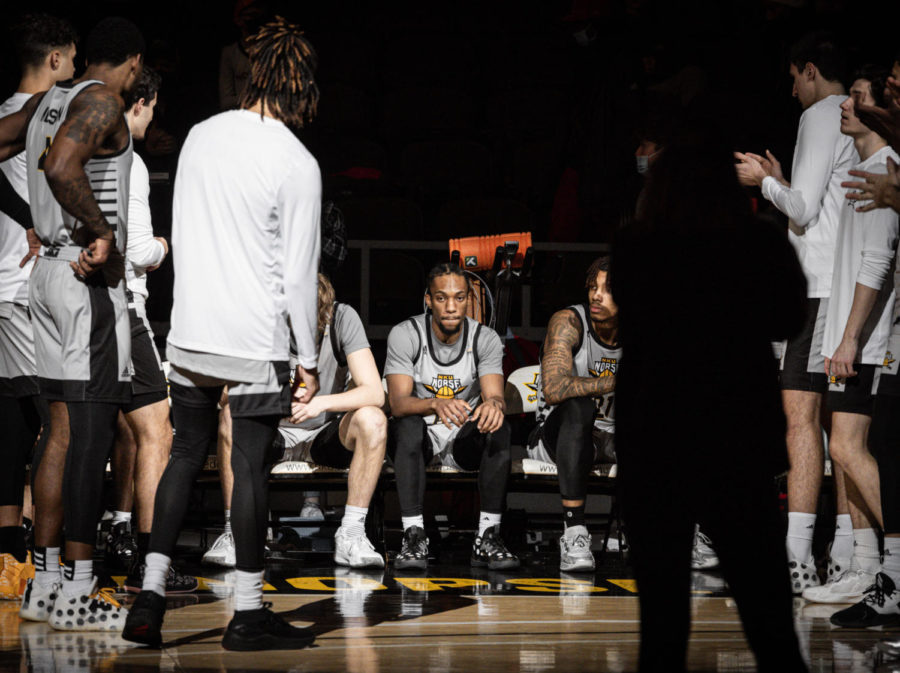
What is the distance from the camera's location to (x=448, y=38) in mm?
9297

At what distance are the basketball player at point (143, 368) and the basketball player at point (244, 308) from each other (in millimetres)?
1089

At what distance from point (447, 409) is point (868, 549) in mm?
1975

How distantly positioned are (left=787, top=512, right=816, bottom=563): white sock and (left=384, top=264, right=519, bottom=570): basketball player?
1.29 metres

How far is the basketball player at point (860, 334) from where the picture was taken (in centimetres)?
381

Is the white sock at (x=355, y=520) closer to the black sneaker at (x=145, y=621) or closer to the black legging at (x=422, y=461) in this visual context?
the black legging at (x=422, y=461)

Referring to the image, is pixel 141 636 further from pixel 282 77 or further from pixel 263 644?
pixel 282 77

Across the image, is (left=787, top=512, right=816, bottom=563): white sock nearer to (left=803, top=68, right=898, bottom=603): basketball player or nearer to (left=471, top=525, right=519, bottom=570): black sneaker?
(left=803, top=68, right=898, bottom=603): basketball player

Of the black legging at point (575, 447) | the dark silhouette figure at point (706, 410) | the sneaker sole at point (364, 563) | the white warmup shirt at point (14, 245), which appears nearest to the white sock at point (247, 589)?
the dark silhouette figure at point (706, 410)

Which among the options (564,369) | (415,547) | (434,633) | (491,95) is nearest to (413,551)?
(415,547)

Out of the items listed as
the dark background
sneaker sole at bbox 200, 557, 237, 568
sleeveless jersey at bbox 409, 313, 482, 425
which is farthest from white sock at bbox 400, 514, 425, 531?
the dark background

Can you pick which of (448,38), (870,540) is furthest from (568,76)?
(870,540)

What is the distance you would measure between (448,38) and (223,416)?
5248 mm

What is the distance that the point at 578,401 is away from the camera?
5086 mm

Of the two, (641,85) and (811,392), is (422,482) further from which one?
(641,85)
